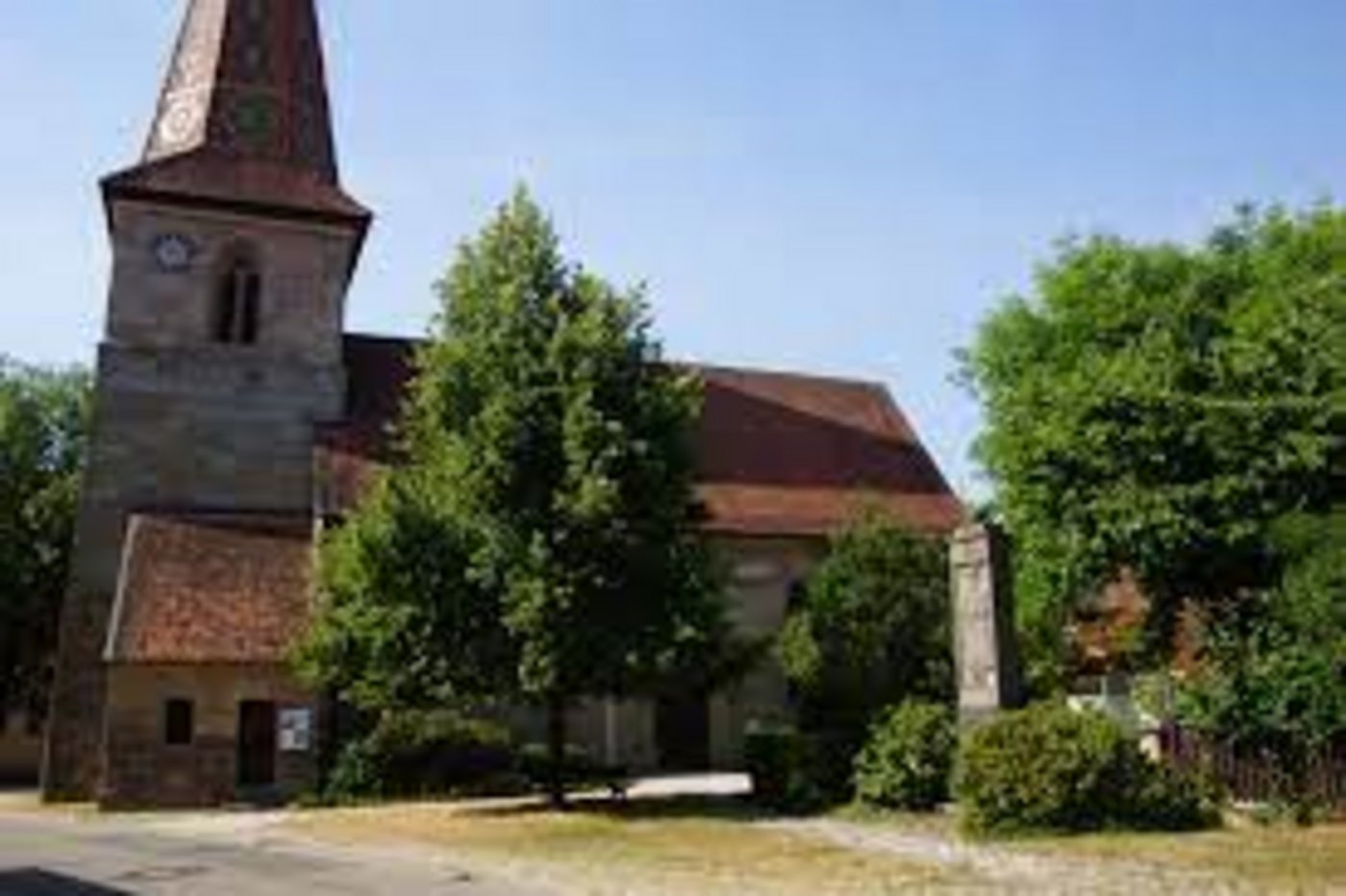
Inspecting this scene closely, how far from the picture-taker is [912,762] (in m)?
22.4

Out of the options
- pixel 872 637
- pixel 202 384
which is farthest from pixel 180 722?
pixel 872 637

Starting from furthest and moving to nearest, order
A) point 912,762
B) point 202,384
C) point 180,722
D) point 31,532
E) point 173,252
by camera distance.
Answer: point 31,532 < point 173,252 < point 202,384 < point 180,722 < point 912,762

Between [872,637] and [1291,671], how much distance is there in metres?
6.72

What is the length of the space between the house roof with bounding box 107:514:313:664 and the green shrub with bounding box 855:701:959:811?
12.6 m

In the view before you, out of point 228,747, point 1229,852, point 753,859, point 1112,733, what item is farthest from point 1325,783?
point 228,747

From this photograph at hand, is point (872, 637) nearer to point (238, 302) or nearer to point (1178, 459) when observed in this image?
point (1178, 459)

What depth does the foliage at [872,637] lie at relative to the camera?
25.2m

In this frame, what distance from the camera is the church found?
31109 millimetres

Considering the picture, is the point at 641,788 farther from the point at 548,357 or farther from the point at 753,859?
the point at 753,859

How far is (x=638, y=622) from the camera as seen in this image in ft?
79.4

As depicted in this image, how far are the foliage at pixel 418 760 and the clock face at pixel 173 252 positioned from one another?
1263 centimetres

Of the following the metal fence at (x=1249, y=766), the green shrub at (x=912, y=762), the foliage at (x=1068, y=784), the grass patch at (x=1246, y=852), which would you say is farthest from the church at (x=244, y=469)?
the grass patch at (x=1246, y=852)

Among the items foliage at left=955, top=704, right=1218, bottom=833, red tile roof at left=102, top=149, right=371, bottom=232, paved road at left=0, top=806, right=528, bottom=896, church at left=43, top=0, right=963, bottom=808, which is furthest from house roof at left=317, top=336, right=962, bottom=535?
foliage at left=955, top=704, right=1218, bottom=833

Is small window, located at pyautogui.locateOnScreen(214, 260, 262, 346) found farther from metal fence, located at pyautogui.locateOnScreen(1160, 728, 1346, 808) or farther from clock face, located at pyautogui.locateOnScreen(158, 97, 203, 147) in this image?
metal fence, located at pyautogui.locateOnScreen(1160, 728, 1346, 808)
